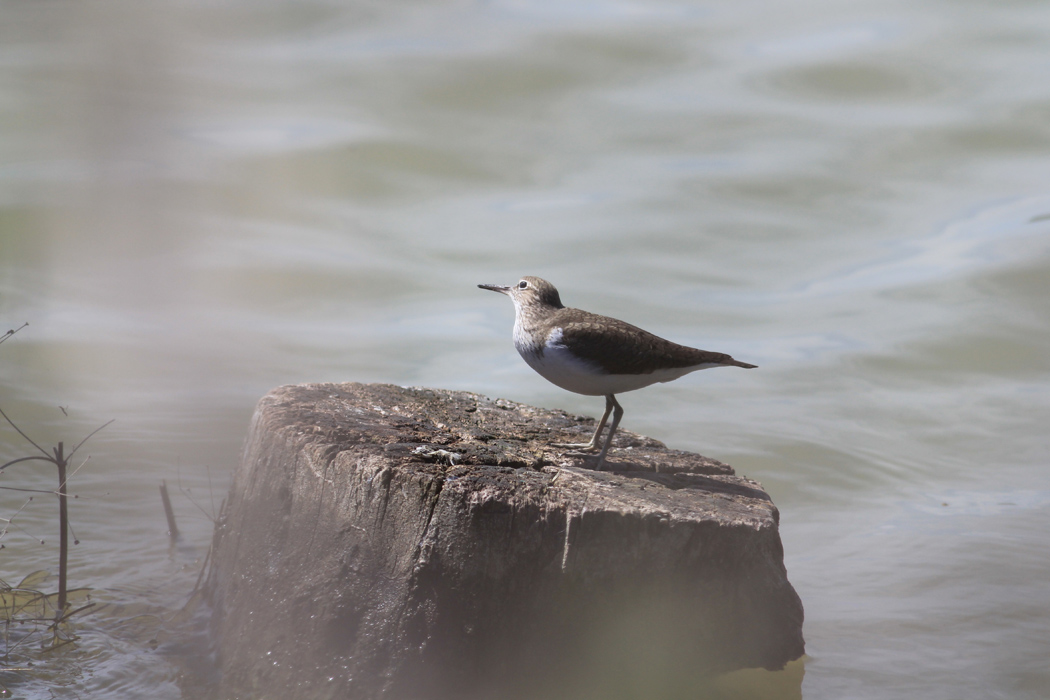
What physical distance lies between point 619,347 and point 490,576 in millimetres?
1152

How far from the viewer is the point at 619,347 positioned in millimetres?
3738

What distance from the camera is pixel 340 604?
3508mm

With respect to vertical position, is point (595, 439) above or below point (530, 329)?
below

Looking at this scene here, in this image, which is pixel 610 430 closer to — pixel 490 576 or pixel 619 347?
pixel 619 347

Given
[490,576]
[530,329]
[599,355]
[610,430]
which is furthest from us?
[530,329]

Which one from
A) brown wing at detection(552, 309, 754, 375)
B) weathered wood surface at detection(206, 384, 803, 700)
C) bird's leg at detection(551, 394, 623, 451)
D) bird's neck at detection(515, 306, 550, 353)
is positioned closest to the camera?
weathered wood surface at detection(206, 384, 803, 700)

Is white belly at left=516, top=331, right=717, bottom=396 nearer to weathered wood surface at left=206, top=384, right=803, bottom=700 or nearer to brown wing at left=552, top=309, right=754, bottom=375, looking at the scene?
brown wing at left=552, top=309, right=754, bottom=375

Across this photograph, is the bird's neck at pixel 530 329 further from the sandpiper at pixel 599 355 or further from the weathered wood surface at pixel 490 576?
the weathered wood surface at pixel 490 576

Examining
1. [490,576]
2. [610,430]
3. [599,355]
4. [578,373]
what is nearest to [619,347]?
→ [599,355]

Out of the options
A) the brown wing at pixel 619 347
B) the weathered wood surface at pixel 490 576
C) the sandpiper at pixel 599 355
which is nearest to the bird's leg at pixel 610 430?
the sandpiper at pixel 599 355

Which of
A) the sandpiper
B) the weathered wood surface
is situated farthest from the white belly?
the weathered wood surface

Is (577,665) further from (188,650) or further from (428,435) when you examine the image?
(188,650)

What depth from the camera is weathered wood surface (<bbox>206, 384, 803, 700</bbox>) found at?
3266mm

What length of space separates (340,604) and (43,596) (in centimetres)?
201
